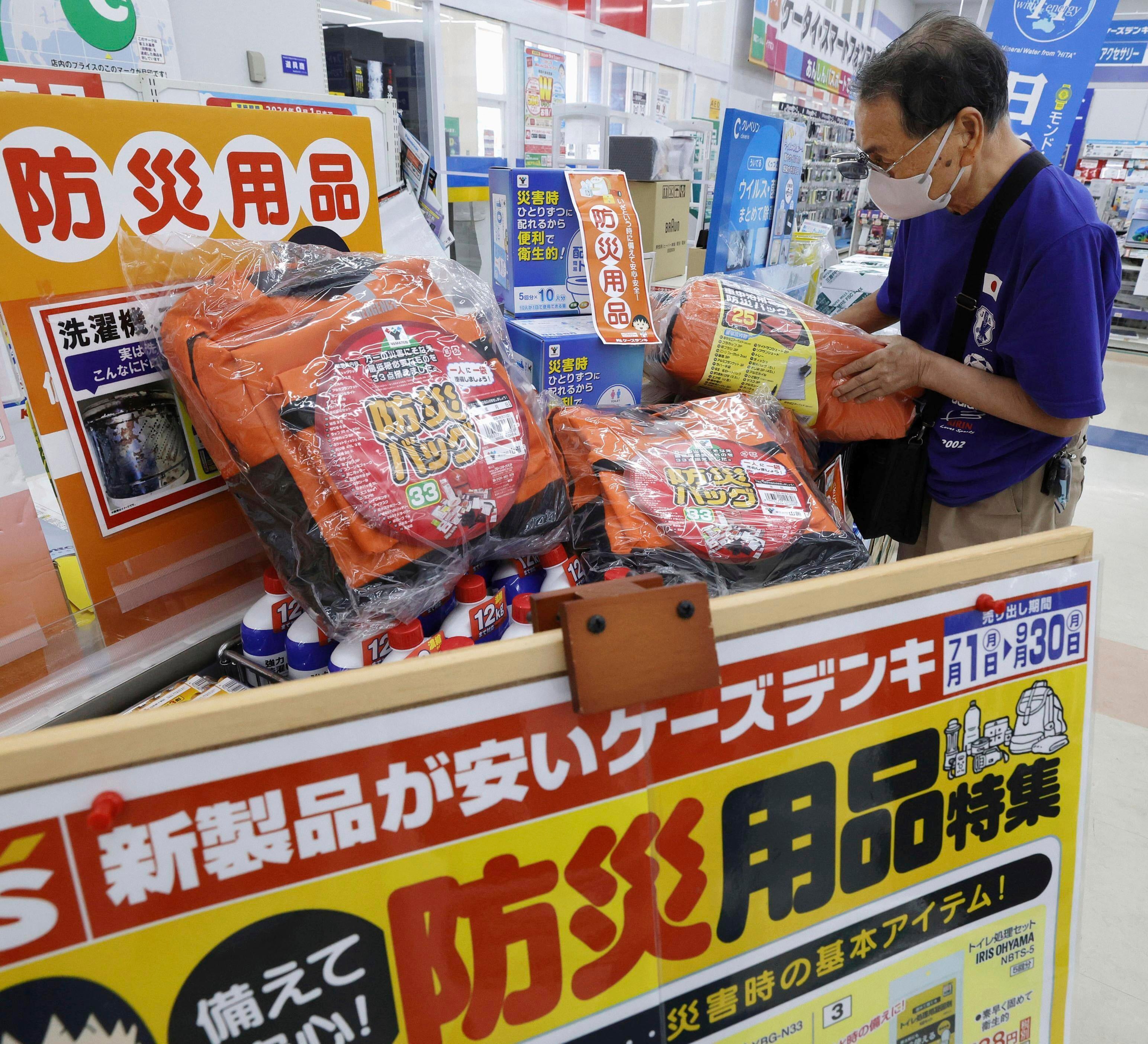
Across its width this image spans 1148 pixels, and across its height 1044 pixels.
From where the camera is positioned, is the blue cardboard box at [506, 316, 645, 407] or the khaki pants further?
the khaki pants

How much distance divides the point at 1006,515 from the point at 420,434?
1.23 meters

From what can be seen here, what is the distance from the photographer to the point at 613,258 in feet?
4.54

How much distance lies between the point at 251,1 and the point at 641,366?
10.2 ft

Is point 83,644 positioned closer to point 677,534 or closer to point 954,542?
point 677,534

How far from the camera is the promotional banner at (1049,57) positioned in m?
3.48

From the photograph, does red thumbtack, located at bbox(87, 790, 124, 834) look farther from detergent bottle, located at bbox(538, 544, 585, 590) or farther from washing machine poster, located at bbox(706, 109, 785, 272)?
washing machine poster, located at bbox(706, 109, 785, 272)

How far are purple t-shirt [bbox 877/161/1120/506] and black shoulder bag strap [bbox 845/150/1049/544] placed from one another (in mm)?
15

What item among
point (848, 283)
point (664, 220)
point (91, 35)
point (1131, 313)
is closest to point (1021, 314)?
point (664, 220)

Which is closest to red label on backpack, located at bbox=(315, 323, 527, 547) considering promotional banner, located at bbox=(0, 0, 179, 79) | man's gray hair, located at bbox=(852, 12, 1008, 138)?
man's gray hair, located at bbox=(852, 12, 1008, 138)

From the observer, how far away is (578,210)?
4.58 feet

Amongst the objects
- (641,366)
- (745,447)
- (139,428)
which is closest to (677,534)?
(745,447)

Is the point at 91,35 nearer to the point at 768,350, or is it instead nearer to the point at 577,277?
the point at 577,277

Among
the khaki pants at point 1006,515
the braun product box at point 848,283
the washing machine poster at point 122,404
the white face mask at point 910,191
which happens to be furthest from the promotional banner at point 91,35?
the khaki pants at point 1006,515

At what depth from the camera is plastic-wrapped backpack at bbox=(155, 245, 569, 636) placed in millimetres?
833
